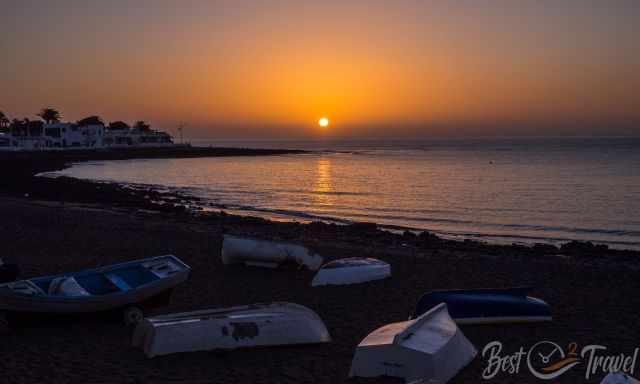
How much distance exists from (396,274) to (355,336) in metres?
5.01

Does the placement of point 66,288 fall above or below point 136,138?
below

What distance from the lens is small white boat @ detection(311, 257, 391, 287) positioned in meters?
12.6

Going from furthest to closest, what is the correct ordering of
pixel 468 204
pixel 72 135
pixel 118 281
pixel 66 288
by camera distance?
pixel 72 135 → pixel 468 204 → pixel 118 281 → pixel 66 288

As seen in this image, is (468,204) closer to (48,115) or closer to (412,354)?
(412,354)

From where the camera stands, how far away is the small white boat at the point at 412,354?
275 inches

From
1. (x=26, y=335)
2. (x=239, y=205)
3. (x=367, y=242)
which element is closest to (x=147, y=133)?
(x=239, y=205)

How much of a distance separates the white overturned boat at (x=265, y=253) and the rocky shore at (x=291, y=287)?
29 centimetres

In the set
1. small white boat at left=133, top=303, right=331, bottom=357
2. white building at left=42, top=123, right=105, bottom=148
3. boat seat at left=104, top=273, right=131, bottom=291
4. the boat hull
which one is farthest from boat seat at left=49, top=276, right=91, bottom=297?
white building at left=42, top=123, right=105, bottom=148

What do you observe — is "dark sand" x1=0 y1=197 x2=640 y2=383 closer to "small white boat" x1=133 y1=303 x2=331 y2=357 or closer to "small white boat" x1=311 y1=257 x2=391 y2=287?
"small white boat" x1=133 y1=303 x2=331 y2=357

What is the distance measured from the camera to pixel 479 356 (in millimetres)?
8398

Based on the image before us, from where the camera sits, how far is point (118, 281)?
10.1 metres

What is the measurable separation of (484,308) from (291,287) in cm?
450

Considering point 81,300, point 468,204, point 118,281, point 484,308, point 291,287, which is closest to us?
point 81,300

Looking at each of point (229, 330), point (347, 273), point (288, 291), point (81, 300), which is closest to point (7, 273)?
point (81, 300)
